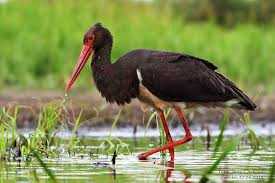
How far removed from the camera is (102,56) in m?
8.39

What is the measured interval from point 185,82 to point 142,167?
1082mm

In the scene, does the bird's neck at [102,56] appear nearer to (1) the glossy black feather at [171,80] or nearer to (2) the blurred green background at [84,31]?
(1) the glossy black feather at [171,80]

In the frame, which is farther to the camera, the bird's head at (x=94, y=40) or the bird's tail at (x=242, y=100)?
the bird's head at (x=94, y=40)

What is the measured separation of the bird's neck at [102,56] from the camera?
8.34 m

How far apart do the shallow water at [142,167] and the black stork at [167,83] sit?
1.12 ft

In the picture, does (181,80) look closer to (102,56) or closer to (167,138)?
(167,138)

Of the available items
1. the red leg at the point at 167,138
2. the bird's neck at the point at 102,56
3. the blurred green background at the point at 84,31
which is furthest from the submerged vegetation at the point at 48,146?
the blurred green background at the point at 84,31

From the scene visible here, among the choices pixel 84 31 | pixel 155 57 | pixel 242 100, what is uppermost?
pixel 84 31

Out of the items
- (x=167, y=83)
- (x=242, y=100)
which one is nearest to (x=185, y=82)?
(x=167, y=83)

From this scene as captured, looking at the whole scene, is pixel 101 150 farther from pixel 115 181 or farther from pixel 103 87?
pixel 115 181

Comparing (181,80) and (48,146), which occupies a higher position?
(181,80)

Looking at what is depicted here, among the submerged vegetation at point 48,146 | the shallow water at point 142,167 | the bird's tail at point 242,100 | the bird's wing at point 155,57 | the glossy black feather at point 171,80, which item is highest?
the bird's wing at point 155,57

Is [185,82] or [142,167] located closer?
[142,167]

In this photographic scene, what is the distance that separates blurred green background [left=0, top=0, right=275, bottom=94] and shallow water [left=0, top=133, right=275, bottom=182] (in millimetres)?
4592
